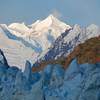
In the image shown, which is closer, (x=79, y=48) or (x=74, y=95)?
(x=74, y=95)

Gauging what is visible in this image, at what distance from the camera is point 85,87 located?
48.0 metres

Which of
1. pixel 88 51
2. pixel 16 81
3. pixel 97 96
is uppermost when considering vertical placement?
pixel 88 51

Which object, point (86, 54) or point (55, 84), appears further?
point (86, 54)

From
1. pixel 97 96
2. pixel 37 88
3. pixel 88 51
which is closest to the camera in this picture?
pixel 97 96

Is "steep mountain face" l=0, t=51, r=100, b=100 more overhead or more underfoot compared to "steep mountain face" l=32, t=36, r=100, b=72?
more underfoot

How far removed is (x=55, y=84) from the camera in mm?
55062

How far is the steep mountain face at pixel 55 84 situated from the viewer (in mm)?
47844

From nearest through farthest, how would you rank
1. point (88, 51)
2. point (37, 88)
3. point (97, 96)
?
point (97, 96) < point (37, 88) < point (88, 51)

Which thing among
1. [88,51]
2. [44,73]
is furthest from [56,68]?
[88,51]

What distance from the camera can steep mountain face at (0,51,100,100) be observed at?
4784 cm

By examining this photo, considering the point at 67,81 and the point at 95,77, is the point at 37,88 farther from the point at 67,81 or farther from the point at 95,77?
the point at 95,77

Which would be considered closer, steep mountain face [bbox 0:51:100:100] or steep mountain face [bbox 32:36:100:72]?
steep mountain face [bbox 0:51:100:100]

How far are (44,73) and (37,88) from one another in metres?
2.85

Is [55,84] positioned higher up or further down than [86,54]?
further down
